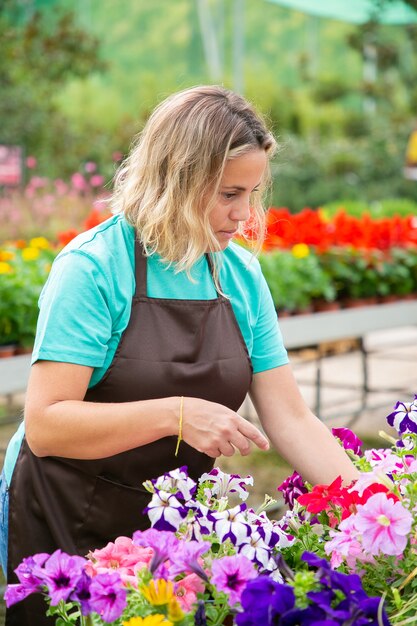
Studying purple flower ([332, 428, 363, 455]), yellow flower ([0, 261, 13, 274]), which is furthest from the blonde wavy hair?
yellow flower ([0, 261, 13, 274])

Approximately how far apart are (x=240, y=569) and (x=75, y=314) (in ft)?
1.93

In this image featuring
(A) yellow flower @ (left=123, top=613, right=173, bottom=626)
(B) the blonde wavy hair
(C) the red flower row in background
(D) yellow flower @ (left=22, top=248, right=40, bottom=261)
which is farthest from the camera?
(C) the red flower row in background

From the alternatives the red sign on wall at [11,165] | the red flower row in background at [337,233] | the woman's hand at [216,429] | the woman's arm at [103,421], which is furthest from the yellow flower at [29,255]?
the red sign on wall at [11,165]

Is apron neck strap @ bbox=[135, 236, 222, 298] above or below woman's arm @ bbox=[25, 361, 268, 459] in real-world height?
above

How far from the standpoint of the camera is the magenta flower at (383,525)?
3.70ft

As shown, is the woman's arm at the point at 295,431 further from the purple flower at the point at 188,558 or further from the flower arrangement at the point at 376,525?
the purple flower at the point at 188,558

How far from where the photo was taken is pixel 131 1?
107 feet

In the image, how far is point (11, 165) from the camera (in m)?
14.1

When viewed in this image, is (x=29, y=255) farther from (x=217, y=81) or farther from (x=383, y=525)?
(x=217, y=81)

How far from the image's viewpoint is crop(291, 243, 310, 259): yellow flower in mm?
5128

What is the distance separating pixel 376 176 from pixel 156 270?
18263mm

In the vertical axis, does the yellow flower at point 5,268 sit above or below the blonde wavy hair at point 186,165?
below

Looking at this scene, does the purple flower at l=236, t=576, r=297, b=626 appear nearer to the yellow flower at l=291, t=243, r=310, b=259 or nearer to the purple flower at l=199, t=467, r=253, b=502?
the purple flower at l=199, t=467, r=253, b=502

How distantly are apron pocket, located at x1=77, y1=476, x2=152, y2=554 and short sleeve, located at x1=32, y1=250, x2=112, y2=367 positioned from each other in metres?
0.27
